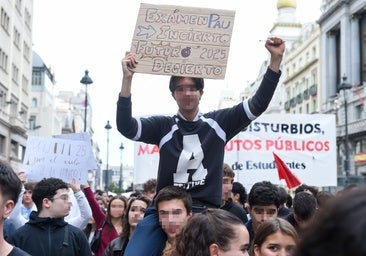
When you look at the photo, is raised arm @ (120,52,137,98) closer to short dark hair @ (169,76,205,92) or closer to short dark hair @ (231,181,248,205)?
short dark hair @ (169,76,205,92)

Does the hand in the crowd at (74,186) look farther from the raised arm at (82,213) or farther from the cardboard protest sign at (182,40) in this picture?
the cardboard protest sign at (182,40)

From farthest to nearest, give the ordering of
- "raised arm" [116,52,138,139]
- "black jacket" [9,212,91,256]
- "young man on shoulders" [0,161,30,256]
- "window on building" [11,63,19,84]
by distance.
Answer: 1. "window on building" [11,63,19,84]
2. "black jacket" [9,212,91,256]
3. "raised arm" [116,52,138,139]
4. "young man on shoulders" [0,161,30,256]

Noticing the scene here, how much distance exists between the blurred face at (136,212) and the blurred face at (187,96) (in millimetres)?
2705

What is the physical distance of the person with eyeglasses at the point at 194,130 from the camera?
414 centimetres

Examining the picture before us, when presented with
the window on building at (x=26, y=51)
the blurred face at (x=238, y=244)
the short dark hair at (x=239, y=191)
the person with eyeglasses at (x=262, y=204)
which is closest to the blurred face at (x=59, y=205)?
the person with eyeglasses at (x=262, y=204)

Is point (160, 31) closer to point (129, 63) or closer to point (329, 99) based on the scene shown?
point (129, 63)

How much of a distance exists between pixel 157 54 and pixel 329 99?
54267 millimetres

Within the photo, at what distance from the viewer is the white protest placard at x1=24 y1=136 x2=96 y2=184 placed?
26.9 feet

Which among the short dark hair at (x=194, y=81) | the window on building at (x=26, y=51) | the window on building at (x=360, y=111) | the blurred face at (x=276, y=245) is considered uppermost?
the window on building at (x=26, y=51)

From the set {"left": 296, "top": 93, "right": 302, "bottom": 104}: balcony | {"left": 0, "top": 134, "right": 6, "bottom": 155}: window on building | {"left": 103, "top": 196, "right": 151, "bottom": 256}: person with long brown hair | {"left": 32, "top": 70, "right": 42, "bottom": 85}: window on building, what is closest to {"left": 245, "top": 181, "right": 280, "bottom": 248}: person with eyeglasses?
{"left": 103, "top": 196, "right": 151, "bottom": 256}: person with long brown hair

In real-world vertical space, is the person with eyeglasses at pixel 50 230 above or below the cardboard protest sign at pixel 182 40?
below

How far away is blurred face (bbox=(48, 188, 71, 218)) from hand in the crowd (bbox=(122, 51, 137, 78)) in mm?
2012

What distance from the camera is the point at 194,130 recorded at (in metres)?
4.23

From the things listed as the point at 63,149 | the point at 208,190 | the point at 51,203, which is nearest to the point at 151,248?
the point at 208,190
